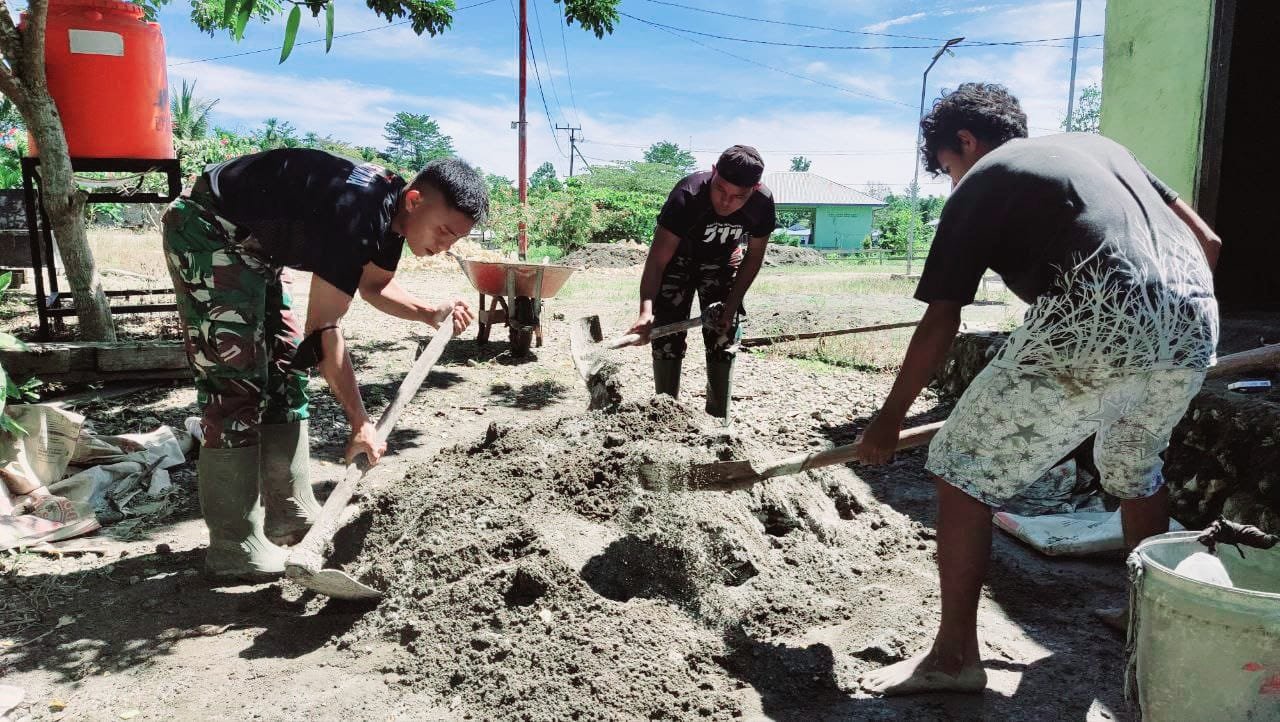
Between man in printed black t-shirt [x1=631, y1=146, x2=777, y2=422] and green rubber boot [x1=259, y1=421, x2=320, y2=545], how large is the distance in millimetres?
1629

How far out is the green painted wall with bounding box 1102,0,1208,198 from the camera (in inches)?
183

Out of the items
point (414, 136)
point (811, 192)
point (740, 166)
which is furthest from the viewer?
point (414, 136)

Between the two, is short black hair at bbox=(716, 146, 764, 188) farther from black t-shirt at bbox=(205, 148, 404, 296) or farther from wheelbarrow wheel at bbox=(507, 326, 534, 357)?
wheelbarrow wheel at bbox=(507, 326, 534, 357)

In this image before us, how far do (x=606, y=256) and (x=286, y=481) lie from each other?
19567 mm

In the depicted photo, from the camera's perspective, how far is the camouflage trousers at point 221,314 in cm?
259

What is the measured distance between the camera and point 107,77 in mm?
4738

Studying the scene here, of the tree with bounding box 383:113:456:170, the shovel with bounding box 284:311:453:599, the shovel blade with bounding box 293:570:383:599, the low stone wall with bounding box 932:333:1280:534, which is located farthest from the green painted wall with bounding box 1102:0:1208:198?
the tree with bounding box 383:113:456:170

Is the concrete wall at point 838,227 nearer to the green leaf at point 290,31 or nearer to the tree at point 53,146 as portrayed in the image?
the tree at point 53,146

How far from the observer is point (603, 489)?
10.1 feet

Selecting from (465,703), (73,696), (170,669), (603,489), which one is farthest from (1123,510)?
(73,696)

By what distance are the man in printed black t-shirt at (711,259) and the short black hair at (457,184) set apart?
136 cm

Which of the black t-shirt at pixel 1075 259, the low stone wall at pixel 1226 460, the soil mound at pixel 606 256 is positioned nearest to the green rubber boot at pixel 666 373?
the low stone wall at pixel 1226 460

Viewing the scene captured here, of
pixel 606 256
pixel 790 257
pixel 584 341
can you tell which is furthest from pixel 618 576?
pixel 790 257

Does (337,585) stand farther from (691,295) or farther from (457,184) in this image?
(691,295)
